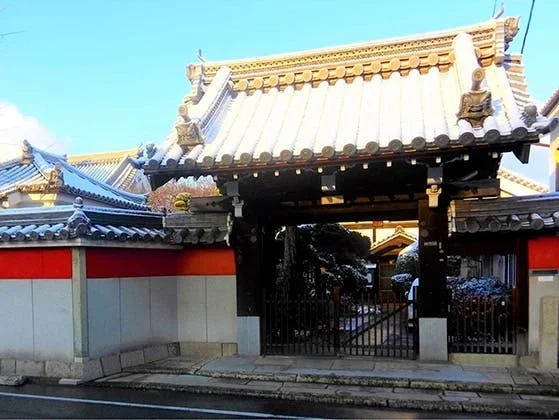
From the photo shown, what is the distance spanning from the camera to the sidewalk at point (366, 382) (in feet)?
23.5

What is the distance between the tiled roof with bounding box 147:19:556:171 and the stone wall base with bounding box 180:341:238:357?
407cm

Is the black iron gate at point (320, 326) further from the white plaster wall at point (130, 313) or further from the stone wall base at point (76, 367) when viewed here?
the stone wall base at point (76, 367)

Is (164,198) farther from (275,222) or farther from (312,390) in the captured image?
(312,390)

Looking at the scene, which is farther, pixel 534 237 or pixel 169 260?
pixel 169 260

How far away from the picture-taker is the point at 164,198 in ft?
124

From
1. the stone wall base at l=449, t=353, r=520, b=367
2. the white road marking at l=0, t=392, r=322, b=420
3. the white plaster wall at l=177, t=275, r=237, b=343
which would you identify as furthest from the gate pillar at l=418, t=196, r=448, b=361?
the white plaster wall at l=177, t=275, r=237, b=343

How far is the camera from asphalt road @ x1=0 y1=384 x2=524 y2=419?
6.85m

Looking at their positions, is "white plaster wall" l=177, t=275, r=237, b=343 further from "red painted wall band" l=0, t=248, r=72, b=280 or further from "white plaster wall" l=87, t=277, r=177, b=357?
"red painted wall band" l=0, t=248, r=72, b=280

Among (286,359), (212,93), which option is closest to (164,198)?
(212,93)

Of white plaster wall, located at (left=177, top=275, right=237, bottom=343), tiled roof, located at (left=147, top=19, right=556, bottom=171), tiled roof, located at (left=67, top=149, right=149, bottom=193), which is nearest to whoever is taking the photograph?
tiled roof, located at (left=147, top=19, right=556, bottom=171)

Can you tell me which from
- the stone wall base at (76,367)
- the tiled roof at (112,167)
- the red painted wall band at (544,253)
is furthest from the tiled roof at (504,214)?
the tiled roof at (112,167)

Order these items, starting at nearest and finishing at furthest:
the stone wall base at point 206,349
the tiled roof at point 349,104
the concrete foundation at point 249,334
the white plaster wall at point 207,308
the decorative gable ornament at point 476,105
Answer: the decorative gable ornament at point 476,105 → the tiled roof at point 349,104 → the concrete foundation at point 249,334 → the stone wall base at point 206,349 → the white plaster wall at point 207,308

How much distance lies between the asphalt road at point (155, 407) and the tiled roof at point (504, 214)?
137 inches

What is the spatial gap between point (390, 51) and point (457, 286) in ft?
21.4
